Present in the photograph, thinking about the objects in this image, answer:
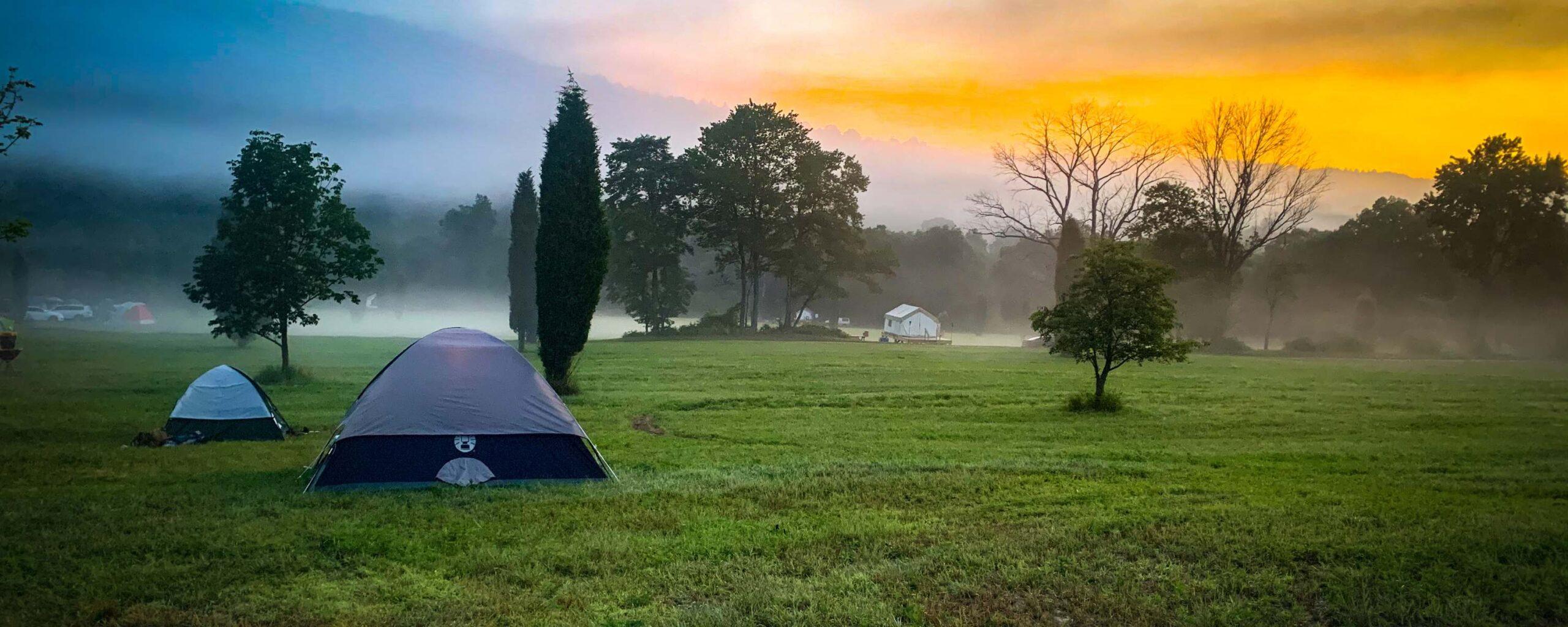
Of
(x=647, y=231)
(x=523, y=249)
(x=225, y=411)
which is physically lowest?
(x=225, y=411)

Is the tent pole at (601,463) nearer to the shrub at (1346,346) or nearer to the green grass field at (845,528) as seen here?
the green grass field at (845,528)

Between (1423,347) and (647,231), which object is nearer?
(1423,347)

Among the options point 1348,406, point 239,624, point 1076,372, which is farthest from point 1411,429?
point 239,624

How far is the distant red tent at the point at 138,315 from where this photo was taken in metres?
41.6

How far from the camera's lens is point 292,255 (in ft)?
80.7

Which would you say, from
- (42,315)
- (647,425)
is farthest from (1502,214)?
(42,315)

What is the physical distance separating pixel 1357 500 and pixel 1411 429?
28.0 ft

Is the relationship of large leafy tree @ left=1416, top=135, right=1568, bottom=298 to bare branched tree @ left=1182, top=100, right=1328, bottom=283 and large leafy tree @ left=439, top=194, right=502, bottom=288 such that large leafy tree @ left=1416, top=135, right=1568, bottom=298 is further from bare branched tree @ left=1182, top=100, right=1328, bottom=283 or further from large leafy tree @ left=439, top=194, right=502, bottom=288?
large leafy tree @ left=439, top=194, right=502, bottom=288

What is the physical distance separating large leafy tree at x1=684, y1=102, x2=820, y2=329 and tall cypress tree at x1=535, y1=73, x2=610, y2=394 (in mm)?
34303

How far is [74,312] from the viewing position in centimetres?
3612

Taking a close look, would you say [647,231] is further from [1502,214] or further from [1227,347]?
[1502,214]

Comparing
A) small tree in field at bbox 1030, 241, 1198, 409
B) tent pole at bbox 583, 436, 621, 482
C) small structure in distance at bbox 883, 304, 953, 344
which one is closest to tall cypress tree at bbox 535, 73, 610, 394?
tent pole at bbox 583, 436, 621, 482

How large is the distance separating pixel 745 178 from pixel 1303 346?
36372 mm

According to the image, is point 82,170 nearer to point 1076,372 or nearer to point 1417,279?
point 1076,372
